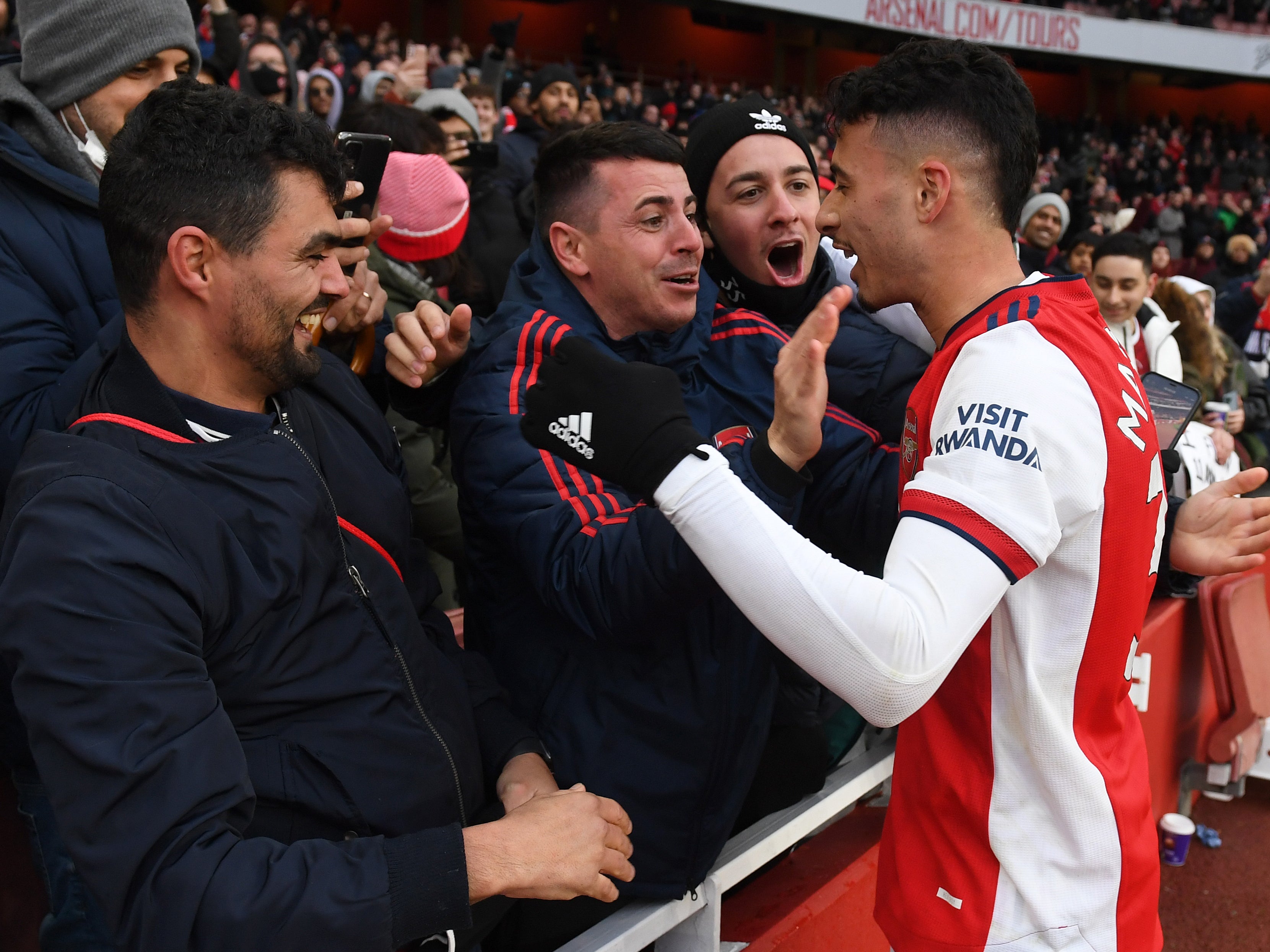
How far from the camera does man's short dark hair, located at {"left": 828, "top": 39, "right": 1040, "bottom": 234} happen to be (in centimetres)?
164

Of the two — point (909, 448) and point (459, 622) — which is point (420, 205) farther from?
point (909, 448)

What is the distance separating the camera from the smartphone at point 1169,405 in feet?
8.36

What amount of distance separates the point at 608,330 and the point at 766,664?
0.81m

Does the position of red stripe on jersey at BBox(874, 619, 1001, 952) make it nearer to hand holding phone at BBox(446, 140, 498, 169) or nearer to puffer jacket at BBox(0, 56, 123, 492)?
puffer jacket at BBox(0, 56, 123, 492)

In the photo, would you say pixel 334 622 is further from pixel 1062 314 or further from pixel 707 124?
pixel 707 124

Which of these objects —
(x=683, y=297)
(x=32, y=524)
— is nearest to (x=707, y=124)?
(x=683, y=297)

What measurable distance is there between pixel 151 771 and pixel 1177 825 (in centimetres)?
378

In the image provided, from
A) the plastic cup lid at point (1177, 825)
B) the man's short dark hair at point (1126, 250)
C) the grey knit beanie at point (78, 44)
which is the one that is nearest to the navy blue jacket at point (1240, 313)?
the man's short dark hair at point (1126, 250)

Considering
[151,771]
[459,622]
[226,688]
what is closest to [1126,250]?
[459,622]

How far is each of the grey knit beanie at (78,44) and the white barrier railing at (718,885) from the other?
2084mm

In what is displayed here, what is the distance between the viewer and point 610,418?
1.42 m

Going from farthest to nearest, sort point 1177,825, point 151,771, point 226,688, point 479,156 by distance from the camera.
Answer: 1. point 479,156
2. point 1177,825
3. point 226,688
4. point 151,771

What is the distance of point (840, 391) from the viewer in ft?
7.31

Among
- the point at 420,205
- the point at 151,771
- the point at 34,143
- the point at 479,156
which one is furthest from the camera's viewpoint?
the point at 479,156
